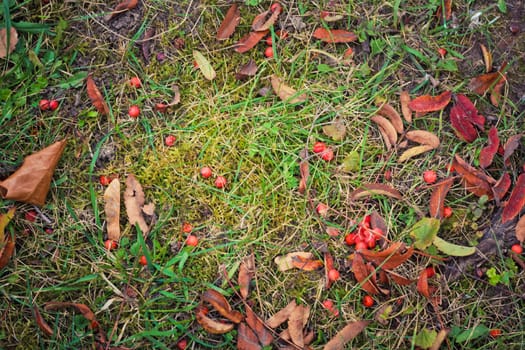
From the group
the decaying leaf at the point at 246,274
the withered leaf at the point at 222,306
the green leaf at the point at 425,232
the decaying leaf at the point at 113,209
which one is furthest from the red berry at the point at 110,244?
the green leaf at the point at 425,232

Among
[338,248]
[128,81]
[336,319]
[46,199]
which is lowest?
[336,319]

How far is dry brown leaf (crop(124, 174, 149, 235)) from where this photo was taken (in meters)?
3.10

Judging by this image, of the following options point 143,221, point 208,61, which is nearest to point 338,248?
point 143,221

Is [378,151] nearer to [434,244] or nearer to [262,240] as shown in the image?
[434,244]

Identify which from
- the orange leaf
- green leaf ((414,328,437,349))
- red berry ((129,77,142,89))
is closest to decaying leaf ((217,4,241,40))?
red berry ((129,77,142,89))

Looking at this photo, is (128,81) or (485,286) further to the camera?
(128,81)

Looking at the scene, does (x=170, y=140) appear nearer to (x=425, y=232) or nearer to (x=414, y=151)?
(x=414, y=151)

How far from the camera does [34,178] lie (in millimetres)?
3070

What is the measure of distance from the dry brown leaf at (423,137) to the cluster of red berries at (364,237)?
1.93 feet

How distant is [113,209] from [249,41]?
1.33 meters

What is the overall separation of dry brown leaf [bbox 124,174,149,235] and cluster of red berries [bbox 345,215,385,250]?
121 centimetres

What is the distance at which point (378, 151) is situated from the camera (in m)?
3.20

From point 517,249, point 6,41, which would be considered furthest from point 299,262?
point 6,41

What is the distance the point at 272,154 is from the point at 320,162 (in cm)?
30
